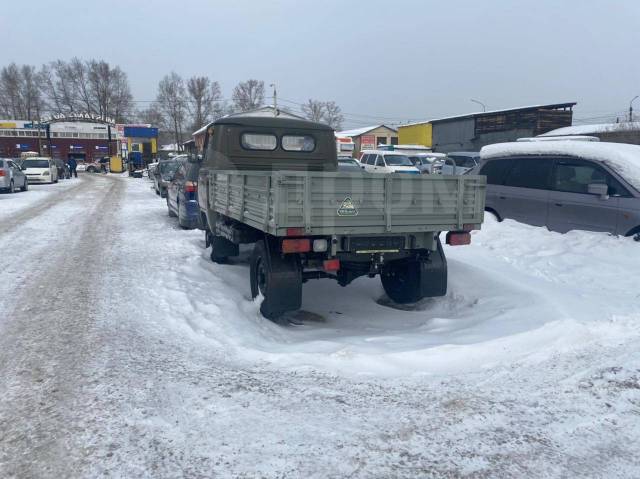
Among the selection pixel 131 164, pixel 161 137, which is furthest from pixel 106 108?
pixel 131 164

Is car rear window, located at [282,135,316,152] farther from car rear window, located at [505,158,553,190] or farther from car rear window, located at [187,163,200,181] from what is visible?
car rear window, located at [505,158,553,190]

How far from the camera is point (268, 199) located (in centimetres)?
496

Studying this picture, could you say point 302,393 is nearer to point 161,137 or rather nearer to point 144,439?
point 144,439

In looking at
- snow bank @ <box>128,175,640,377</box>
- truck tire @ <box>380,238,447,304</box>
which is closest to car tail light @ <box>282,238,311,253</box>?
snow bank @ <box>128,175,640,377</box>

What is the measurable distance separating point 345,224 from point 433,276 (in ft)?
5.19

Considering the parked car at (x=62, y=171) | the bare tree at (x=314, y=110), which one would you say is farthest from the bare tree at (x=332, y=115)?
the parked car at (x=62, y=171)

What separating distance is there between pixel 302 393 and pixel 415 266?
9.48 feet

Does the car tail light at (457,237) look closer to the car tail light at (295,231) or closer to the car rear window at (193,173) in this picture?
the car tail light at (295,231)

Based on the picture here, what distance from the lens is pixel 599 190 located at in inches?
328

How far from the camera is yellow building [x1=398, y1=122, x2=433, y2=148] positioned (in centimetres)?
4667

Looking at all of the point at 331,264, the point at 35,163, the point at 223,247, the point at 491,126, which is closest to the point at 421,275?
the point at 331,264

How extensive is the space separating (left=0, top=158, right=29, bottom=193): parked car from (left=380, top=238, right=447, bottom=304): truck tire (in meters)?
20.2

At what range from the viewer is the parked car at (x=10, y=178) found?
21250 mm

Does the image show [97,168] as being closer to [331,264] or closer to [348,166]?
[348,166]
